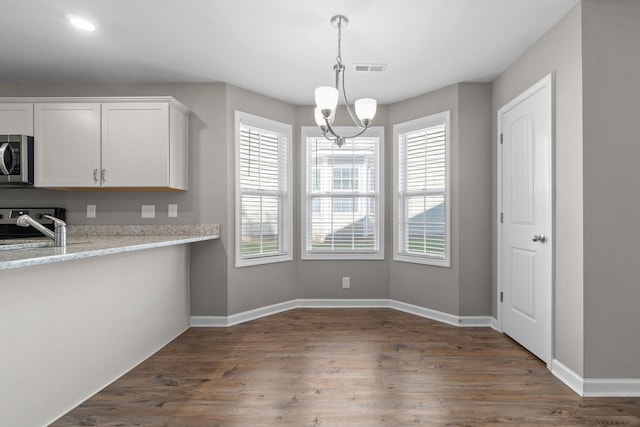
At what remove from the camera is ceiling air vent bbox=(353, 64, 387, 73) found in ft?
10.3

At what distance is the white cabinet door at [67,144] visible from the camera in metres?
3.19

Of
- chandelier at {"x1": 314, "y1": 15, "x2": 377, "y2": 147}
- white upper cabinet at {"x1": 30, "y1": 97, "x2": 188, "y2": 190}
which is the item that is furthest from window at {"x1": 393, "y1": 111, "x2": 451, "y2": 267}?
white upper cabinet at {"x1": 30, "y1": 97, "x2": 188, "y2": 190}

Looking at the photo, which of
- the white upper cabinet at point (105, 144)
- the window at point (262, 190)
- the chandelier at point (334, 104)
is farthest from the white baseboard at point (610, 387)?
the white upper cabinet at point (105, 144)

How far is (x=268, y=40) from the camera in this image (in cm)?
275

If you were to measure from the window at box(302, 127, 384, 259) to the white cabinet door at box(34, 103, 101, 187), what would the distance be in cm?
219

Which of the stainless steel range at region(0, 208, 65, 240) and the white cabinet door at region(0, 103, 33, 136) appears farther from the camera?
the stainless steel range at region(0, 208, 65, 240)

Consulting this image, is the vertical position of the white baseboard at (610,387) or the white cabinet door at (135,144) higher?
the white cabinet door at (135,144)

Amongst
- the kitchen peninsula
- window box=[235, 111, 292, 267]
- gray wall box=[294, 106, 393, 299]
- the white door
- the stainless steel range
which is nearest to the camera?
the kitchen peninsula

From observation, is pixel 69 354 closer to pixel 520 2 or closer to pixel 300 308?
pixel 300 308

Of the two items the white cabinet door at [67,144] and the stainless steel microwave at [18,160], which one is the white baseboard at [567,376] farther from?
the stainless steel microwave at [18,160]

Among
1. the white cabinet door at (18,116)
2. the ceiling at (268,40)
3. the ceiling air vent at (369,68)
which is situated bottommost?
the white cabinet door at (18,116)

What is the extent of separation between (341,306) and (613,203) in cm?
287

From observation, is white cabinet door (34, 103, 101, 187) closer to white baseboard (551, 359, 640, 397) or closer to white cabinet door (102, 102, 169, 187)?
white cabinet door (102, 102, 169, 187)

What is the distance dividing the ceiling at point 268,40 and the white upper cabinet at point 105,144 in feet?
1.33
